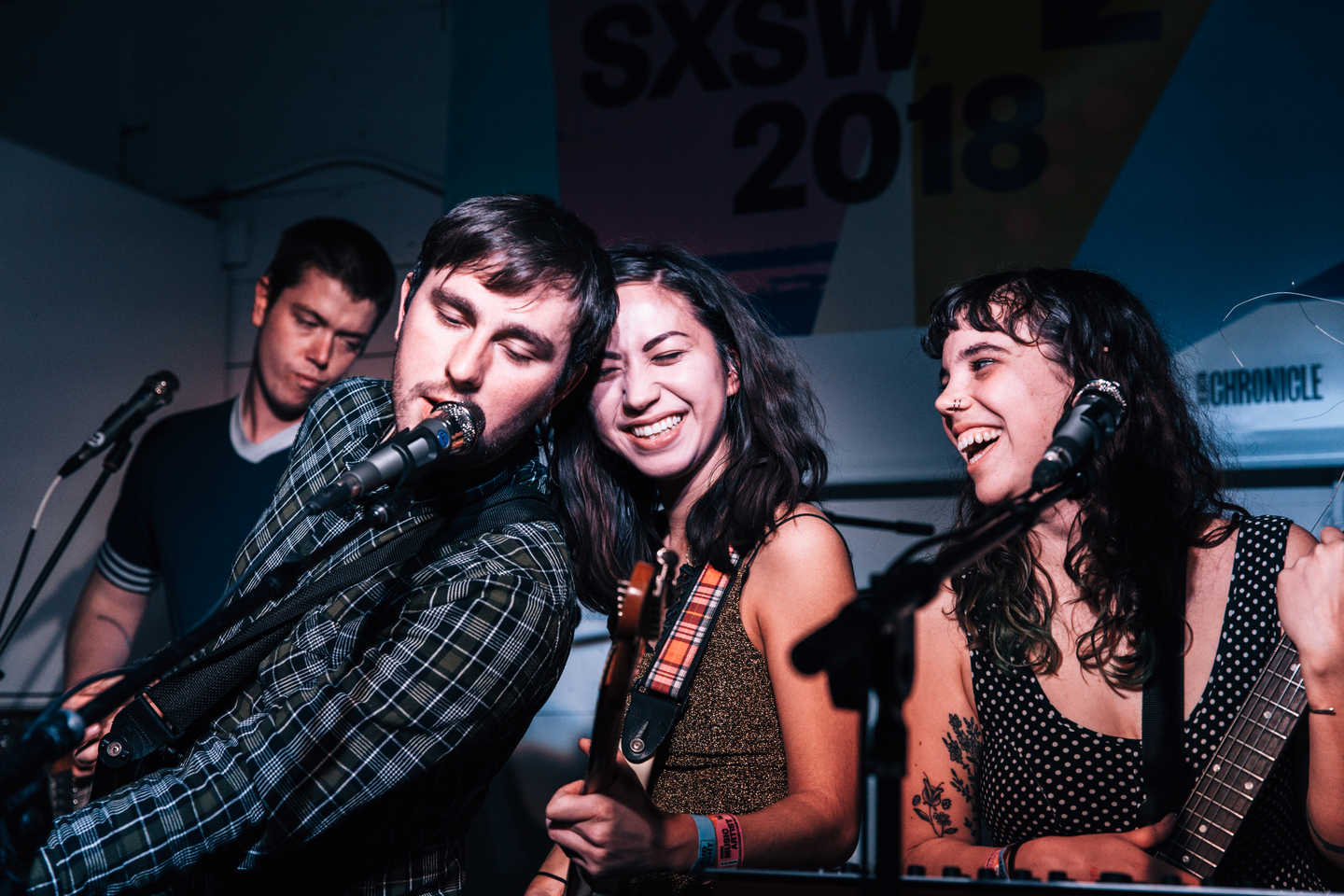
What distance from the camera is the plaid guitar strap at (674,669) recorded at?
1958 millimetres

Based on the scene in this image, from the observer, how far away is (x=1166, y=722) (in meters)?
1.91

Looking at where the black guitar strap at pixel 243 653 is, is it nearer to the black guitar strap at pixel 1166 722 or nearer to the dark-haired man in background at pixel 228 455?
Answer: the black guitar strap at pixel 1166 722

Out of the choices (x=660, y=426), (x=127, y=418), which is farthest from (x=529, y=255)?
(x=127, y=418)

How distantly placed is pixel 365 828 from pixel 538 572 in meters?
0.52

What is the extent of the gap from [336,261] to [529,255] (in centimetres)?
201

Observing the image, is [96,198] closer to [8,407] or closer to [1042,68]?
[8,407]

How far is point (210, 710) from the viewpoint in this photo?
169cm

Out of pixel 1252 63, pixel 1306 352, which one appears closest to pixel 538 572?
pixel 1306 352

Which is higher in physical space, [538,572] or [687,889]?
[538,572]

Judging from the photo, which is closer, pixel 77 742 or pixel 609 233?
pixel 77 742

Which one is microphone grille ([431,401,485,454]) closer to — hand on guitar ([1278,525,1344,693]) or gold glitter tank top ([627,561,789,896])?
gold glitter tank top ([627,561,789,896])

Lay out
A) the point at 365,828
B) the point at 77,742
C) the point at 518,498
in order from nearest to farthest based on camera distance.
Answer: the point at 77,742 < the point at 365,828 < the point at 518,498

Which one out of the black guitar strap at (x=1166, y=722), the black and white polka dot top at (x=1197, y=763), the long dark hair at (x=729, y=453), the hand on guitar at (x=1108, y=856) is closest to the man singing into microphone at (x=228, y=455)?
the long dark hair at (x=729, y=453)

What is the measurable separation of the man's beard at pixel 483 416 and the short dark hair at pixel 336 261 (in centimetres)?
191
